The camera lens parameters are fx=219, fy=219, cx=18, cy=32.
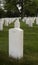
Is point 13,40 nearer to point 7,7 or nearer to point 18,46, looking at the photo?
point 18,46

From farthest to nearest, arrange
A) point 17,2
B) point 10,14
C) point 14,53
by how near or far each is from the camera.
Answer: point 10,14
point 17,2
point 14,53

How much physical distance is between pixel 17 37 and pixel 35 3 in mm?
33773

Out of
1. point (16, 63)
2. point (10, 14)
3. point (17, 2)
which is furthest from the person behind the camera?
point (10, 14)

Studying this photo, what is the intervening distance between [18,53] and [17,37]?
517 millimetres

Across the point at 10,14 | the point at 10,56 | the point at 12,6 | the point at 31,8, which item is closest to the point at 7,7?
the point at 12,6

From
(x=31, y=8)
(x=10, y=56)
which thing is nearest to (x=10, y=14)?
(x=31, y=8)

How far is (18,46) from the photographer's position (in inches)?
276

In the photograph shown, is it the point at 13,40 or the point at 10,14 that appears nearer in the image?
the point at 13,40

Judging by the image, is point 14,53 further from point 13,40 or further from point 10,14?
point 10,14

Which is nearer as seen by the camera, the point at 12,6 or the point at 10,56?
the point at 10,56

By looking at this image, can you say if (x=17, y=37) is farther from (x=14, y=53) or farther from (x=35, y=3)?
(x=35, y=3)

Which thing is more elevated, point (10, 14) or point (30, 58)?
point (30, 58)

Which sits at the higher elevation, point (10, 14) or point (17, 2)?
point (17, 2)

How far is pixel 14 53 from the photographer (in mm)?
7133
